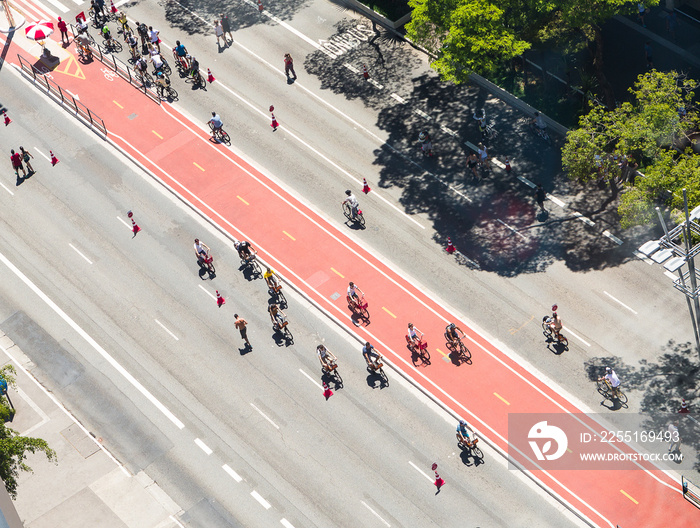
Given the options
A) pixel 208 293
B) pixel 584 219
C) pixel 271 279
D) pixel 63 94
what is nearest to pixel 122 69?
pixel 63 94

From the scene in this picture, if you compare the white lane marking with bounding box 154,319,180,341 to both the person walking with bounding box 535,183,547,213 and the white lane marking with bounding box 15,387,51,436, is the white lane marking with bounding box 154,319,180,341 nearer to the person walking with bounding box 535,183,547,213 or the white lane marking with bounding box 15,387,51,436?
the white lane marking with bounding box 15,387,51,436

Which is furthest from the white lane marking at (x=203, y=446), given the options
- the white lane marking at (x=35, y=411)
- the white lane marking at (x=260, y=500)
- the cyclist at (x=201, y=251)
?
the cyclist at (x=201, y=251)

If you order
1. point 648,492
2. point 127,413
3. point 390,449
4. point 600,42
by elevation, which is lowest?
point 127,413

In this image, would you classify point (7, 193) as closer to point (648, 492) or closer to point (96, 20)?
point (96, 20)

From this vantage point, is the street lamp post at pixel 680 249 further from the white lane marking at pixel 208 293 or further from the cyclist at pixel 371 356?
the white lane marking at pixel 208 293

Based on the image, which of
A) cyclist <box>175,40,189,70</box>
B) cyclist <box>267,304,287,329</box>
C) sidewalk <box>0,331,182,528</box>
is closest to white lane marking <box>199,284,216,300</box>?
cyclist <box>267,304,287,329</box>

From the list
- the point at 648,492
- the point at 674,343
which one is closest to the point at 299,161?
the point at 674,343
